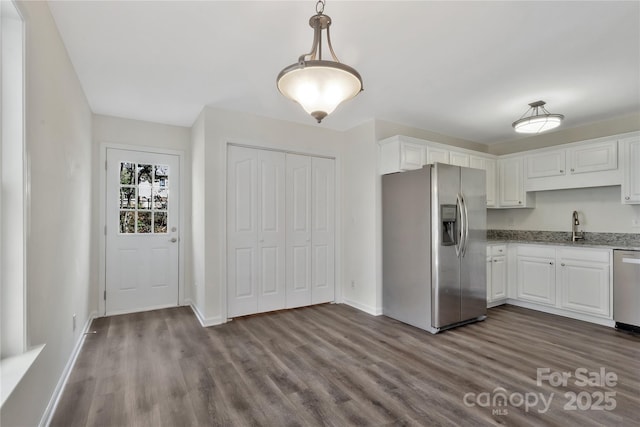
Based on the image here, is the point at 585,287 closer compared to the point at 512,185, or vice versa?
the point at 585,287

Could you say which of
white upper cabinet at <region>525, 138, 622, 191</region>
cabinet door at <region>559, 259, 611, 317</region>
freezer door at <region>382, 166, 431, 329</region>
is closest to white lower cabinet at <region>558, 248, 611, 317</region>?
cabinet door at <region>559, 259, 611, 317</region>

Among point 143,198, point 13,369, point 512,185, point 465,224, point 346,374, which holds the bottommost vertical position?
point 346,374

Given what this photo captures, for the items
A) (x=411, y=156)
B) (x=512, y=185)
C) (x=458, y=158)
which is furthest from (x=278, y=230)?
(x=512, y=185)

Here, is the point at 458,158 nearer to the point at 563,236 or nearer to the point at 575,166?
the point at 575,166

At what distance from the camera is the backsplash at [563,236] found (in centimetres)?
379

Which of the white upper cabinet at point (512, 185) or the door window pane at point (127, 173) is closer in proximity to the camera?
the door window pane at point (127, 173)

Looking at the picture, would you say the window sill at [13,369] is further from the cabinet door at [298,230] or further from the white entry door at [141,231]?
the cabinet door at [298,230]

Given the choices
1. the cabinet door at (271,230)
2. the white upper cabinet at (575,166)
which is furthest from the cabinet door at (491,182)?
the cabinet door at (271,230)

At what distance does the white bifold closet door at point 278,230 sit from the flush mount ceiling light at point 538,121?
234cm

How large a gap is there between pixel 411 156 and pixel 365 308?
203cm

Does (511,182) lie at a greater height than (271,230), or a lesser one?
greater

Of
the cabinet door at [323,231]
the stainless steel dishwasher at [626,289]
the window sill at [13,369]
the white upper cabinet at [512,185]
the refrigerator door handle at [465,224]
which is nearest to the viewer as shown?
the window sill at [13,369]

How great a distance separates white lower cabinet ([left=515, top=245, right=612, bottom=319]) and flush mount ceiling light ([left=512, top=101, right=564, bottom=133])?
1.51 m

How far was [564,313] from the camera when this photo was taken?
3846 mm
